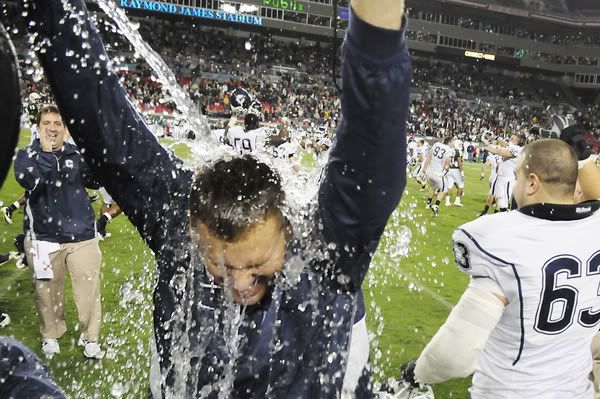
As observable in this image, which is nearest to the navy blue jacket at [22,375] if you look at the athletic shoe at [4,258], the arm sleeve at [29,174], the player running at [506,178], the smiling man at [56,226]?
the smiling man at [56,226]

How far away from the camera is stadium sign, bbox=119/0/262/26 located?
41438mm

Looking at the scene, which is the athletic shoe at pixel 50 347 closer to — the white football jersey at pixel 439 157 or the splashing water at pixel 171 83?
the splashing water at pixel 171 83

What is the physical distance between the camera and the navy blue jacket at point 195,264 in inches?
44.6

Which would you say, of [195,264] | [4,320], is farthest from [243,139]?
[195,264]

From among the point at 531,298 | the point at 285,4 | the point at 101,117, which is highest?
the point at 285,4

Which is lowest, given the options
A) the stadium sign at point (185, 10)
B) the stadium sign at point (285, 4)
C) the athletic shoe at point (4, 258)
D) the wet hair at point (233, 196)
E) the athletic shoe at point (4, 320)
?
the athletic shoe at point (4, 258)

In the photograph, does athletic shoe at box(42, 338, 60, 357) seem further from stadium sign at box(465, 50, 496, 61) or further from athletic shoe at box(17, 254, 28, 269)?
stadium sign at box(465, 50, 496, 61)

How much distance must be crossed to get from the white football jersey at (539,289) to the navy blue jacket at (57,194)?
3061 mm

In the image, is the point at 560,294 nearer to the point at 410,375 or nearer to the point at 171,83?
the point at 410,375

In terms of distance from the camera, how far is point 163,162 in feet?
4.34

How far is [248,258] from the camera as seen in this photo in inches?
48.6

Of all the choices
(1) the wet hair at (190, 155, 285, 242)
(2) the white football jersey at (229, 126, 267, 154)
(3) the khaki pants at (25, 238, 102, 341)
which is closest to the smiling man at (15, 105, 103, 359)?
(3) the khaki pants at (25, 238, 102, 341)

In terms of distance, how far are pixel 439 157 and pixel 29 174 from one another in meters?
10.9

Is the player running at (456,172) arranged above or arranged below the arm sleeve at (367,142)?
below
